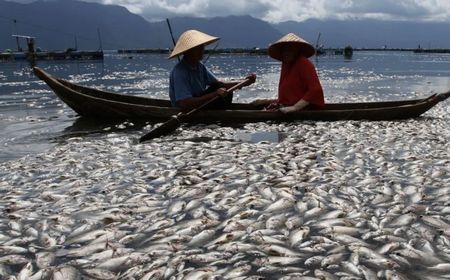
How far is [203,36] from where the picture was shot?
1084cm

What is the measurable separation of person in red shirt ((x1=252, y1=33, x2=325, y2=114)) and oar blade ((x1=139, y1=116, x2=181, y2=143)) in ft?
9.20

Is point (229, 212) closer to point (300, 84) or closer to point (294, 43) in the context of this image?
point (300, 84)

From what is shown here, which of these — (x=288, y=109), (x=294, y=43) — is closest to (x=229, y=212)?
(x=288, y=109)

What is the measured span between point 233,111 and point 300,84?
1.92 meters

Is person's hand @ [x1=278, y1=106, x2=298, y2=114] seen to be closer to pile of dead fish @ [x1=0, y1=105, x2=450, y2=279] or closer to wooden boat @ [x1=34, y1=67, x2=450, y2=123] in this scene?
wooden boat @ [x1=34, y1=67, x2=450, y2=123]

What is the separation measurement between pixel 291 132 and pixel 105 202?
6.08 meters

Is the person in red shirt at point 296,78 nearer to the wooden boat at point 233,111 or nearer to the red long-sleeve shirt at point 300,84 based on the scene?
the red long-sleeve shirt at point 300,84

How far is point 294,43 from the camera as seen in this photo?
37.8ft

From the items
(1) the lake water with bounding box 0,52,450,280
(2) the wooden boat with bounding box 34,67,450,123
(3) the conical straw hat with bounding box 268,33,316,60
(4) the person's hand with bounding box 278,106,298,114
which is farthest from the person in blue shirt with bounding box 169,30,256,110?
(1) the lake water with bounding box 0,52,450,280

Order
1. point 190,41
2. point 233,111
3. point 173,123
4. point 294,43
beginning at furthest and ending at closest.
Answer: point 233,111 → point 294,43 → point 173,123 → point 190,41

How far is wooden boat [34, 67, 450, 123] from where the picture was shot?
1195 cm

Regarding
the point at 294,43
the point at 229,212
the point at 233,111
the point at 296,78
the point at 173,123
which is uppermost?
the point at 294,43

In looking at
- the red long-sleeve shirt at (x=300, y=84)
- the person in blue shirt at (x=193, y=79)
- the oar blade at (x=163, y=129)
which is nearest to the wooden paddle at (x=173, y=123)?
the oar blade at (x=163, y=129)

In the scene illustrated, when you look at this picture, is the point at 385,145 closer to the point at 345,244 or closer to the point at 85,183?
the point at 345,244
